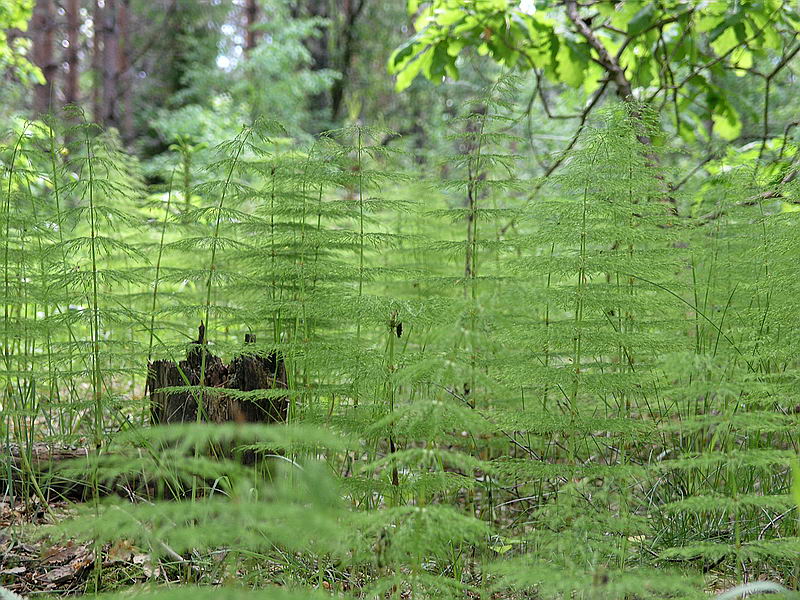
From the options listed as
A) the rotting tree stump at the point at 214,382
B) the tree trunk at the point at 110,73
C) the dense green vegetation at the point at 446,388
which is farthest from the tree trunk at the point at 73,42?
the rotting tree stump at the point at 214,382

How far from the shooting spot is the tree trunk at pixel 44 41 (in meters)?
7.00

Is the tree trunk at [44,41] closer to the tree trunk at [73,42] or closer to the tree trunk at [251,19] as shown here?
the tree trunk at [73,42]

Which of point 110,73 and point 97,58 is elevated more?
point 97,58

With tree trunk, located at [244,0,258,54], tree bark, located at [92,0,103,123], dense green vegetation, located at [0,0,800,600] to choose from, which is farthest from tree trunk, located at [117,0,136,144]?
dense green vegetation, located at [0,0,800,600]

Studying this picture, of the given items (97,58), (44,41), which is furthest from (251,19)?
(44,41)

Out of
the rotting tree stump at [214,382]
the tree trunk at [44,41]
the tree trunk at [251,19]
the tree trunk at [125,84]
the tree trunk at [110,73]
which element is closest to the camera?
the rotting tree stump at [214,382]

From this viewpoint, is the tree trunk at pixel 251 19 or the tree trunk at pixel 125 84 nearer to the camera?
the tree trunk at pixel 125 84

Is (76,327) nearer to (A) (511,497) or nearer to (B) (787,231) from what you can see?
(A) (511,497)

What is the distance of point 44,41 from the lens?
7172 millimetres

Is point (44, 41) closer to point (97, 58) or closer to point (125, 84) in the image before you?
point (97, 58)

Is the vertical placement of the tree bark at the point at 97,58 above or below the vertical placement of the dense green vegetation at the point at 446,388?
above

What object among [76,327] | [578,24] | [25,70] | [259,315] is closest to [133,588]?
[259,315]

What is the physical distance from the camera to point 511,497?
2.68 metres

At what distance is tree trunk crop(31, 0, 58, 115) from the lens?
7.00 meters
